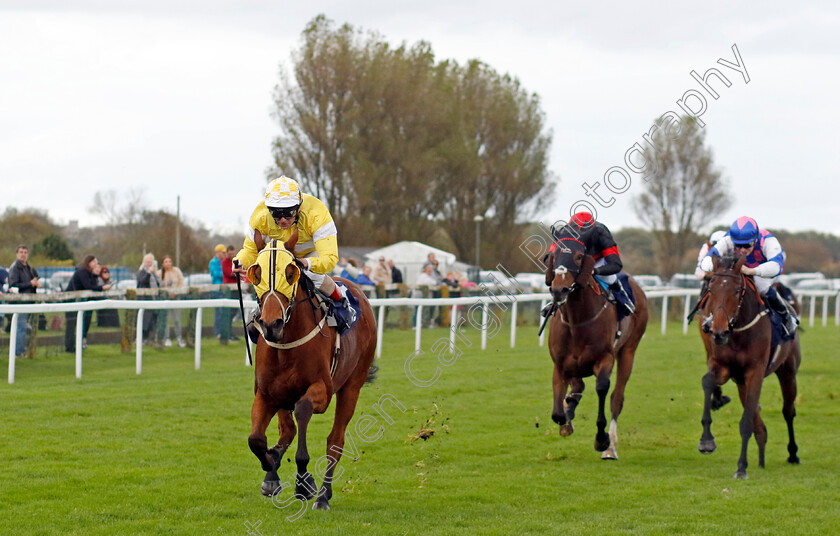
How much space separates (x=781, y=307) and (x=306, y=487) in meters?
4.59

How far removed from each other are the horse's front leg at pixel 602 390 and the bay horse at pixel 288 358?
2.83 m

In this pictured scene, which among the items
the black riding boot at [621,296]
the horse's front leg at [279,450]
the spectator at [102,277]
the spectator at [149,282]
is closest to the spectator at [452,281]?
the spectator at [149,282]

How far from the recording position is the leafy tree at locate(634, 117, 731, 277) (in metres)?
44.7

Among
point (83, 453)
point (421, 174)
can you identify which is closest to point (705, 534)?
point (83, 453)

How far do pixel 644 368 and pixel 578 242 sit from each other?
6700 mm

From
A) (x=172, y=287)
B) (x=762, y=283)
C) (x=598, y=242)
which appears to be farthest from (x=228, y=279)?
(x=762, y=283)

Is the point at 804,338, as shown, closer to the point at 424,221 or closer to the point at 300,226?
the point at 300,226

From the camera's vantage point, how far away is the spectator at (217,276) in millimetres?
13773

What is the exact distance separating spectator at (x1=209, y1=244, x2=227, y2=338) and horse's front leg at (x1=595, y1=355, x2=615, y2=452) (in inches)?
280

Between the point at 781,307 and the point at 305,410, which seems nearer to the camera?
the point at 305,410

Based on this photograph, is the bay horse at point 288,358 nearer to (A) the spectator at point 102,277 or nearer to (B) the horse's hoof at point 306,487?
Answer: (B) the horse's hoof at point 306,487

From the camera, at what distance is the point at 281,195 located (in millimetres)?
5410

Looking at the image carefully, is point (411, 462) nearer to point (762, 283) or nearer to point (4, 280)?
point (762, 283)

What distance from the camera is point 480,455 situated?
8.13 m
